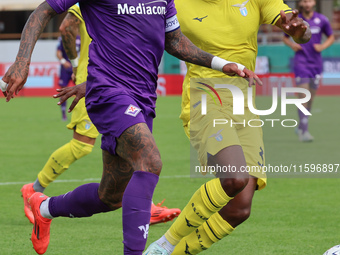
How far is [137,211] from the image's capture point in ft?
13.8

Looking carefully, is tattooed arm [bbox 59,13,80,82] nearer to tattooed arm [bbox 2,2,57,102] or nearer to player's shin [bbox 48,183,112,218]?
player's shin [bbox 48,183,112,218]

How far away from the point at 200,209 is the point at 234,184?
1.00 feet

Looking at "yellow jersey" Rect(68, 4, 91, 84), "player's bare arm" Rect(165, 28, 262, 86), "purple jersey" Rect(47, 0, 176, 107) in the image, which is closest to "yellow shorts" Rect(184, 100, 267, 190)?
"player's bare arm" Rect(165, 28, 262, 86)

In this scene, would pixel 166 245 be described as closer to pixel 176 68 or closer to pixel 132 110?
pixel 132 110

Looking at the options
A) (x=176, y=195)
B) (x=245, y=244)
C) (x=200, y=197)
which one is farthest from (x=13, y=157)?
(x=200, y=197)

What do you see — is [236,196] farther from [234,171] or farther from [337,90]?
[337,90]

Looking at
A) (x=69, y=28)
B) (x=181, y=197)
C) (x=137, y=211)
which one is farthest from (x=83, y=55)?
(x=137, y=211)

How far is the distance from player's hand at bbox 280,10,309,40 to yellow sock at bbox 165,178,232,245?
1104 millimetres

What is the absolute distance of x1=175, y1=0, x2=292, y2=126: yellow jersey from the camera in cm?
539

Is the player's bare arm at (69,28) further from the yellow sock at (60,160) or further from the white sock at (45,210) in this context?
the white sock at (45,210)

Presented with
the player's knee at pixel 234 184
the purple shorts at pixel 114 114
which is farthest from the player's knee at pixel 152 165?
the player's knee at pixel 234 184

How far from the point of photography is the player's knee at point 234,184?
465cm

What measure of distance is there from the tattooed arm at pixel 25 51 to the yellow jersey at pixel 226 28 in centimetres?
133

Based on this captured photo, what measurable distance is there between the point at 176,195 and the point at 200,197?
121 inches
